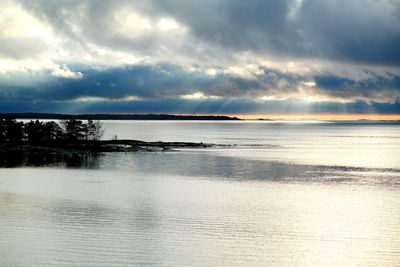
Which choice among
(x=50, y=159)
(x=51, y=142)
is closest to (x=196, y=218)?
(x=50, y=159)

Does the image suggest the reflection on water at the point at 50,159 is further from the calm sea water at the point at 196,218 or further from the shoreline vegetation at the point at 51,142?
the calm sea water at the point at 196,218

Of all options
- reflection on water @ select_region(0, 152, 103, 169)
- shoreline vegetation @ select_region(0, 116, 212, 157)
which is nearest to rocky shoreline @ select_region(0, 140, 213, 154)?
shoreline vegetation @ select_region(0, 116, 212, 157)

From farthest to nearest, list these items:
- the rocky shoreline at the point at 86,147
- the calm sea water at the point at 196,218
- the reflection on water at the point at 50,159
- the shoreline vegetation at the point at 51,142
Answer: the shoreline vegetation at the point at 51,142
the rocky shoreline at the point at 86,147
the reflection on water at the point at 50,159
the calm sea water at the point at 196,218

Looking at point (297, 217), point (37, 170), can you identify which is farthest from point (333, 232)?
point (37, 170)

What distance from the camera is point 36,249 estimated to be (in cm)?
3259

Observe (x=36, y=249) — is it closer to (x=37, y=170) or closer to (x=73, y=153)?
(x=37, y=170)

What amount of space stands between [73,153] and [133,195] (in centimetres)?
6332

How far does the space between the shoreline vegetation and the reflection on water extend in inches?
193

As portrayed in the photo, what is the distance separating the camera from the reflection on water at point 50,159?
294 ft

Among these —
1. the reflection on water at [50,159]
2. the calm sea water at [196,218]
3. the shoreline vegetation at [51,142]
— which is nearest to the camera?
the calm sea water at [196,218]

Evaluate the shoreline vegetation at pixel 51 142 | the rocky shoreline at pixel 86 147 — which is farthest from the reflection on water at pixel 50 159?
the shoreline vegetation at pixel 51 142

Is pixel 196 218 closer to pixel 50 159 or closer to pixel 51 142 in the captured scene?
pixel 50 159

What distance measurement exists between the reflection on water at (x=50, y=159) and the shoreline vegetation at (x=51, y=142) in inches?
193

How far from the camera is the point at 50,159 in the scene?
100250 millimetres
